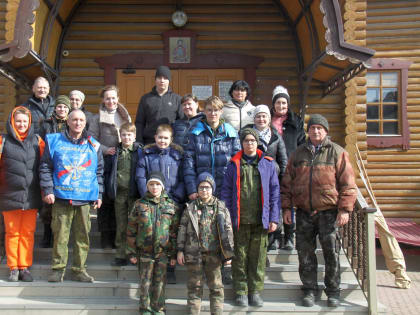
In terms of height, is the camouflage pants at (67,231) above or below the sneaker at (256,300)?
above

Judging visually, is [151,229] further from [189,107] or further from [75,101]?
[75,101]

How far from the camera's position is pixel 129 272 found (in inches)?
187

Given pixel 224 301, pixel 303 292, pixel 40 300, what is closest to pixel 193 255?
pixel 224 301

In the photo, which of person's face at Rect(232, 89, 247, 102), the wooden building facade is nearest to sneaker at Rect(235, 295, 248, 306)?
person's face at Rect(232, 89, 247, 102)

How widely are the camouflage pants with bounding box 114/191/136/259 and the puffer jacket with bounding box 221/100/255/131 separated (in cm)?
144

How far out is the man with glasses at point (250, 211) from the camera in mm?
4281

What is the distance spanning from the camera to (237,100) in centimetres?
521

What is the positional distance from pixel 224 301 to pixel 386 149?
5.81 meters

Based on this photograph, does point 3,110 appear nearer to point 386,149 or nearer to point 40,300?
point 40,300

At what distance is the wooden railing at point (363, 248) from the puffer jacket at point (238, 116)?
1525 millimetres

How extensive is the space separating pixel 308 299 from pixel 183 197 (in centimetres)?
158

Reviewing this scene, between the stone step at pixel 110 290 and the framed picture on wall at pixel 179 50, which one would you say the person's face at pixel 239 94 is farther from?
the framed picture on wall at pixel 179 50

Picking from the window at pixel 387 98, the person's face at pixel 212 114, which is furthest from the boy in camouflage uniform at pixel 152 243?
the window at pixel 387 98

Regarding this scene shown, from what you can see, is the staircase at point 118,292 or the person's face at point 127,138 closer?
the staircase at point 118,292
